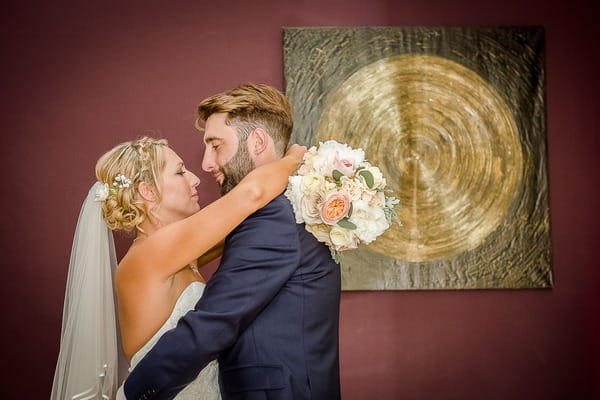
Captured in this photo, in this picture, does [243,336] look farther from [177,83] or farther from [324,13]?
[324,13]

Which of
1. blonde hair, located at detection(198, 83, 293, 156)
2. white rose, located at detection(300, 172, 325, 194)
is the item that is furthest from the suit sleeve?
blonde hair, located at detection(198, 83, 293, 156)

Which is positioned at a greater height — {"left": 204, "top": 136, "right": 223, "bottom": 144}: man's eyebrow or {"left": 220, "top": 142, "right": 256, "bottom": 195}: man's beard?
{"left": 204, "top": 136, "right": 223, "bottom": 144}: man's eyebrow

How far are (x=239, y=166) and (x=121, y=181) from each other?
→ 1.42 feet

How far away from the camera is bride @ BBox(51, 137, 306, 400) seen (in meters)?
1.97

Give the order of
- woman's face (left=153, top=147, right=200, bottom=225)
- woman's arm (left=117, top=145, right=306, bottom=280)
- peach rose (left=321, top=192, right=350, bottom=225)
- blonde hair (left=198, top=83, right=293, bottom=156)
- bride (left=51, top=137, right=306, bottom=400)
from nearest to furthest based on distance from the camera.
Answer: peach rose (left=321, top=192, right=350, bottom=225) < woman's arm (left=117, top=145, right=306, bottom=280) < bride (left=51, top=137, right=306, bottom=400) < blonde hair (left=198, top=83, right=293, bottom=156) < woman's face (left=153, top=147, right=200, bottom=225)

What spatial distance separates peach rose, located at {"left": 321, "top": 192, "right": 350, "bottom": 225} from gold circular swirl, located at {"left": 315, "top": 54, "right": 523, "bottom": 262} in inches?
50.0

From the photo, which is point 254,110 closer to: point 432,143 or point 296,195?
point 296,195

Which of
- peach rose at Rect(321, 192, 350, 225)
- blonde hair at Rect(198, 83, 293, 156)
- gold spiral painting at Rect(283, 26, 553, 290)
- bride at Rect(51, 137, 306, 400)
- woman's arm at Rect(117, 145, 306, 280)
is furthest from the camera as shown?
gold spiral painting at Rect(283, 26, 553, 290)

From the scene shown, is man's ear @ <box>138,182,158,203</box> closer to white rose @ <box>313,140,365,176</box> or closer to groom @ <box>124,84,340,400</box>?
groom @ <box>124,84,340,400</box>

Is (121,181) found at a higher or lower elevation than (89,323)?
higher

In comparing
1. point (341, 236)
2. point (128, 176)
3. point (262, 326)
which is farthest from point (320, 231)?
point (128, 176)

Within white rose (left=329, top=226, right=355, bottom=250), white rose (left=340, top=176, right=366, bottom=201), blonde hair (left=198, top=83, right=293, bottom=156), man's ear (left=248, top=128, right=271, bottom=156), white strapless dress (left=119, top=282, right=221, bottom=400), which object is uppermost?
blonde hair (left=198, top=83, right=293, bottom=156)

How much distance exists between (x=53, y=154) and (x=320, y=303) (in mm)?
1782

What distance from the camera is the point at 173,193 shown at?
2191 mm
